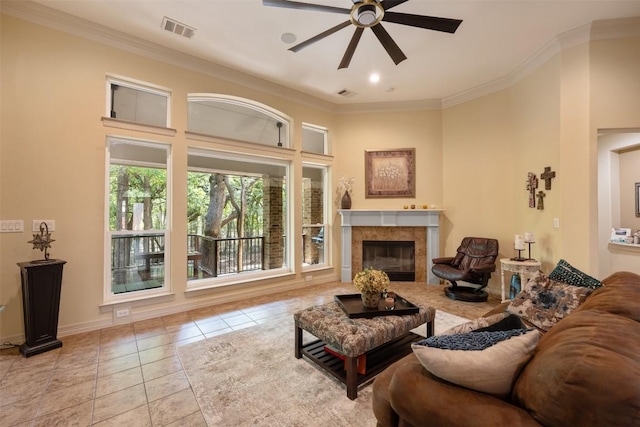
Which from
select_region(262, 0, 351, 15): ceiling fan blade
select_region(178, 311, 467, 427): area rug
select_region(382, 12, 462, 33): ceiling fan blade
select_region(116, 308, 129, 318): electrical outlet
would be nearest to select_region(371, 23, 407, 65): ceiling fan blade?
select_region(382, 12, 462, 33): ceiling fan blade

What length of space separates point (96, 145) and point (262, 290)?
9.88 ft

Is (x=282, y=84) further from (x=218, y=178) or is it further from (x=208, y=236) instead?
(x=208, y=236)

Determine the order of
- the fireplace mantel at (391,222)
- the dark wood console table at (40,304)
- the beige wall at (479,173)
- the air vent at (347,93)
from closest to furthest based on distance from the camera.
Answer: the dark wood console table at (40,304), the beige wall at (479,173), the air vent at (347,93), the fireplace mantel at (391,222)

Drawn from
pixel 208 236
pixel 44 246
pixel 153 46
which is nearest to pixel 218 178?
pixel 208 236

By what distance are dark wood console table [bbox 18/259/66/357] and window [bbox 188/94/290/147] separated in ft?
7.71

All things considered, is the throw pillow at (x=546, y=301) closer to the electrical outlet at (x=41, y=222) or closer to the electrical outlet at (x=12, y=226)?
the electrical outlet at (x=41, y=222)

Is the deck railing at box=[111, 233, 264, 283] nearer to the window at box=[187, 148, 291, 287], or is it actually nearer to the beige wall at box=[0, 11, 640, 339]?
the window at box=[187, 148, 291, 287]

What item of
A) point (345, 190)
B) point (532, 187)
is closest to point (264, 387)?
point (345, 190)

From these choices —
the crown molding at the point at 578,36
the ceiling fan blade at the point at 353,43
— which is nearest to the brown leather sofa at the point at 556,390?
the ceiling fan blade at the point at 353,43

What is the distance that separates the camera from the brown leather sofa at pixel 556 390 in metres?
0.76

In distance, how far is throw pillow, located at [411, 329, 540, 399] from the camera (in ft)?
3.40

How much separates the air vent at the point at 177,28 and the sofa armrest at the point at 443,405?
4052 mm

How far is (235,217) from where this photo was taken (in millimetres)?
4809

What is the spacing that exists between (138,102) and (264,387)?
376cm
